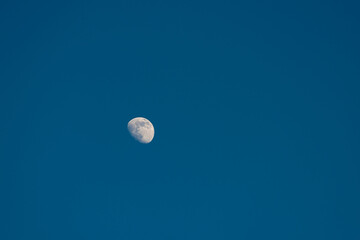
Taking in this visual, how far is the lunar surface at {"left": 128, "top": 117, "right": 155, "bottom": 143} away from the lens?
18173mm

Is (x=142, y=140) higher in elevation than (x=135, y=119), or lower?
lower

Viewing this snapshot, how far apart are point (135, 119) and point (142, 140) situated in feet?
6.03

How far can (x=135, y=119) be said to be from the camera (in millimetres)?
18828

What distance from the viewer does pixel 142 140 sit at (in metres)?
18.2

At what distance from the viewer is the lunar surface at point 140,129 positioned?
59.6ft

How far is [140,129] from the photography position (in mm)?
18250
